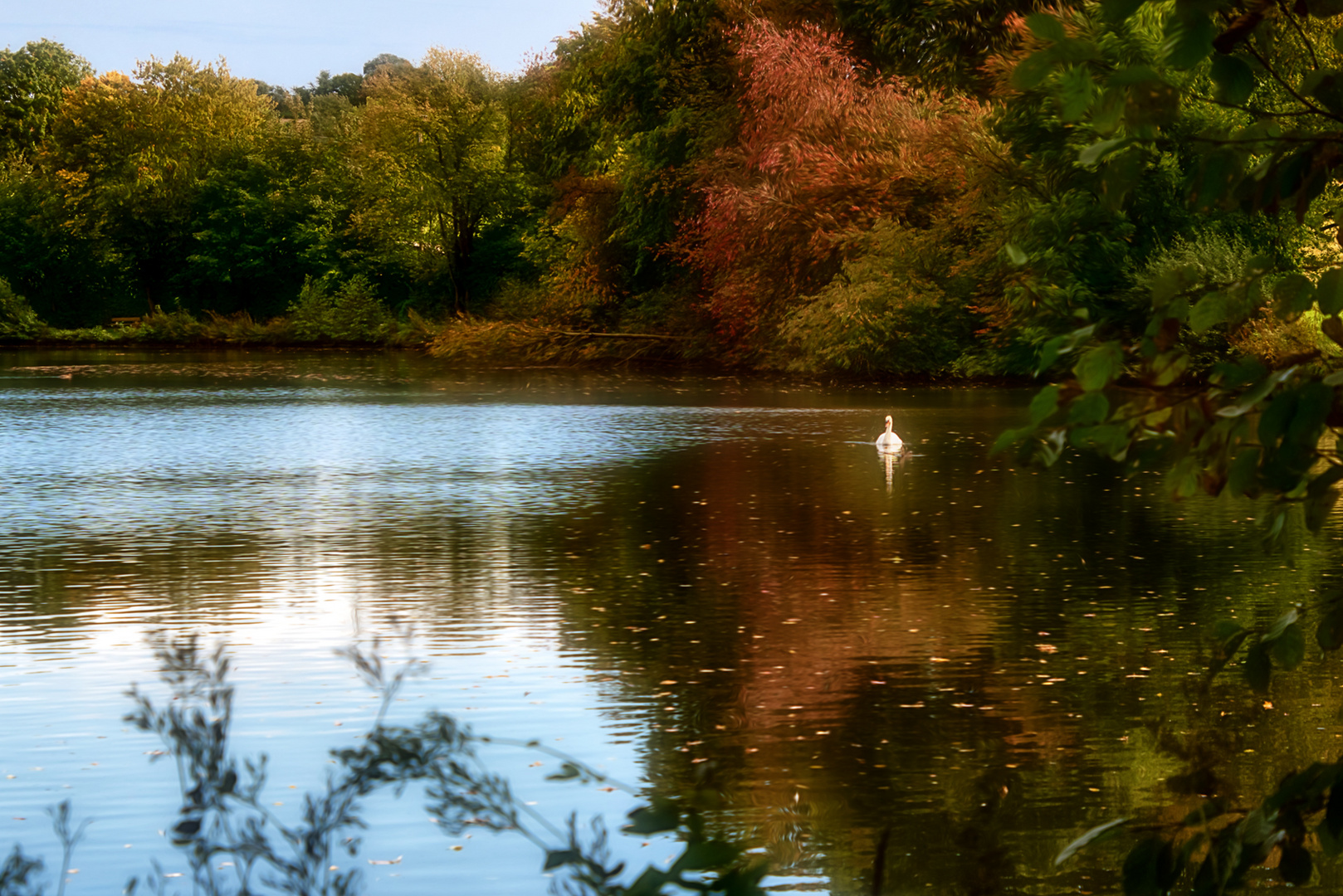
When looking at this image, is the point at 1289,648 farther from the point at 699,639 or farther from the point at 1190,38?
the point at 699,639

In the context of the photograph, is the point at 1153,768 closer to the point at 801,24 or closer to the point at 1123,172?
the point at 1123,172

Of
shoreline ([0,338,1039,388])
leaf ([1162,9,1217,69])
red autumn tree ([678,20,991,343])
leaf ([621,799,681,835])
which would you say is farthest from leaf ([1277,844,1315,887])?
shoreline ([0,338,1039,388])

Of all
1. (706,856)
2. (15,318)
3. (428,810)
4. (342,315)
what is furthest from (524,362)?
(706,856)

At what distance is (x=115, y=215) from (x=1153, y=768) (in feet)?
202

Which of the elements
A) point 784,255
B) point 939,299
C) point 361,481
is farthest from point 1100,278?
point 361,481

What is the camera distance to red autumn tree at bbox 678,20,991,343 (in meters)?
33.3

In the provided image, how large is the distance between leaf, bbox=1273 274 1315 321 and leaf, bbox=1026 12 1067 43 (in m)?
0.56

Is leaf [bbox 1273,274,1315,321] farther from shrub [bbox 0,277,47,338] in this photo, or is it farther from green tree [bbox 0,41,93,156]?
green tree [bbox 0,41,93,156]

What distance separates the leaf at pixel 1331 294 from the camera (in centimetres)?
204

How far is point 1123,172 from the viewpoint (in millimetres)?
2135

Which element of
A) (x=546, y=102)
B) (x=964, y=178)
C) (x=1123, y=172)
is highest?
(x=546, y=102)

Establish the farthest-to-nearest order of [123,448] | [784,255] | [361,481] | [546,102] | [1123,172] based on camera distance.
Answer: [546,102]
[784,255]
[123,448]
[361,481]
[1123,172]

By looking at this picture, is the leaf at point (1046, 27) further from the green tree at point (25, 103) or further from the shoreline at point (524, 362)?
the green tree at point (25, 103)

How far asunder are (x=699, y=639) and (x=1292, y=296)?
6.61 meters
